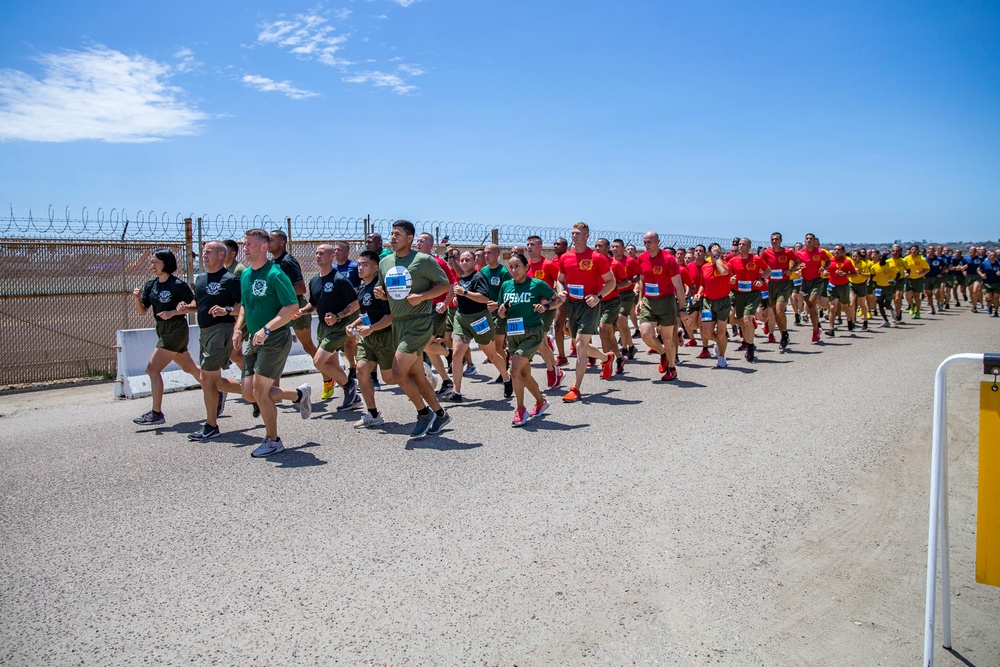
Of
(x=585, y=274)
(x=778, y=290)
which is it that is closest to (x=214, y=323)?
(x=585, y=274)

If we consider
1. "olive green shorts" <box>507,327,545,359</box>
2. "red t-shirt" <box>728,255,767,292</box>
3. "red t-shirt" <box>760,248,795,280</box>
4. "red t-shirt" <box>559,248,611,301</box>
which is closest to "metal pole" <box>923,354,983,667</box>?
"olive green shorts" <box>507,327,545,359</box>

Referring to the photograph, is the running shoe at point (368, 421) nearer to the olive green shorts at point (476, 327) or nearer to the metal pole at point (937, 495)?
the olive green shorts at point (476, 327)

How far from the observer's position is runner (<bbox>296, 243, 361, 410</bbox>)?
8086 mm

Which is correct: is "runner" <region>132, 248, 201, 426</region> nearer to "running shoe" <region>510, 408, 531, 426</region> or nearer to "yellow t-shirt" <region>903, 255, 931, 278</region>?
"running shoe" <region>510, 408, 531, 426</region>

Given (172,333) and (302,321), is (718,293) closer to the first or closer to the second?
(302,321)

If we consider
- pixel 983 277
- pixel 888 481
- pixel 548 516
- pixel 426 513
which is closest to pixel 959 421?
pixel 888 481

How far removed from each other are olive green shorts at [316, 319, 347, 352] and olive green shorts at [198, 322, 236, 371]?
106cm

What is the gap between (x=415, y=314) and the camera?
6.77m

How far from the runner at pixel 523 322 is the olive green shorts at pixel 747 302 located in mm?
5525

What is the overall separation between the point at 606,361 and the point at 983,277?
17.7 m

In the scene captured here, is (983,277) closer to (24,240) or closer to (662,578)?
(662,578)

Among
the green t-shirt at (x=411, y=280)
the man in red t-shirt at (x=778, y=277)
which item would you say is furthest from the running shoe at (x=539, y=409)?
the man in red t-shirt at (x=778, y=277)

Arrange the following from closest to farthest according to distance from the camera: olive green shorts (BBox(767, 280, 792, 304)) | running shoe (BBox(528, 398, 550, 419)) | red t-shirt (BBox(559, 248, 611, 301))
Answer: running shoe (BBox(528, 398, 550, 419))
red t-shirt (BBox(559, 248, 611, 301))
olive green shorts (BBox(767, 280, 792, 304))

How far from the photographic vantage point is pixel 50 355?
10.6 m
